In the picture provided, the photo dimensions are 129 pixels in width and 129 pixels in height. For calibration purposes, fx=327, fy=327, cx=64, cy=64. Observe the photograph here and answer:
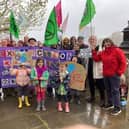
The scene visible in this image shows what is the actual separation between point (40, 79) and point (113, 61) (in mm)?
1714

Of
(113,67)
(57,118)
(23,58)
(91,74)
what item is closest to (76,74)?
(91,74)

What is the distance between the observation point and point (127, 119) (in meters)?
6.63

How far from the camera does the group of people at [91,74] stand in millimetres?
7121

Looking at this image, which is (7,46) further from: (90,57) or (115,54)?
(115,54)

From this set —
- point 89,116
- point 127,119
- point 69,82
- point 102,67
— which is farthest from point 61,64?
point 127,119

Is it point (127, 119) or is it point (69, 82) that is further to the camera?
point (69, 82)

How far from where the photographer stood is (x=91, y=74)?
26.3 feet


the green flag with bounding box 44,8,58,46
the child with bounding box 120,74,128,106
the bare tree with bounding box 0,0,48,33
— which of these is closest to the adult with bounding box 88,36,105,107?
the child with bounding box 120,74,128,106

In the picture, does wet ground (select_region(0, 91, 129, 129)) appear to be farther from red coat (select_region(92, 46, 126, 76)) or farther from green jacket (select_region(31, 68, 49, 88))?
red coat (select_region(92, 46, 126, 76))

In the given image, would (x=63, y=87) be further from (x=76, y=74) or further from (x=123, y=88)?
(x=123, y=88)

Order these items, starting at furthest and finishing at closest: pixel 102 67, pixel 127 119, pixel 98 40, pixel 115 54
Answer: pixel 98 40, pixel 102 67, pixel 115 54, pixel 127 119

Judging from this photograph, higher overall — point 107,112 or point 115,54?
point 115,54

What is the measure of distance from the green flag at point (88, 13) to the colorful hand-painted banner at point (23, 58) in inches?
36.0

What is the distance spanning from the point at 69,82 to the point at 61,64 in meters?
0.48
